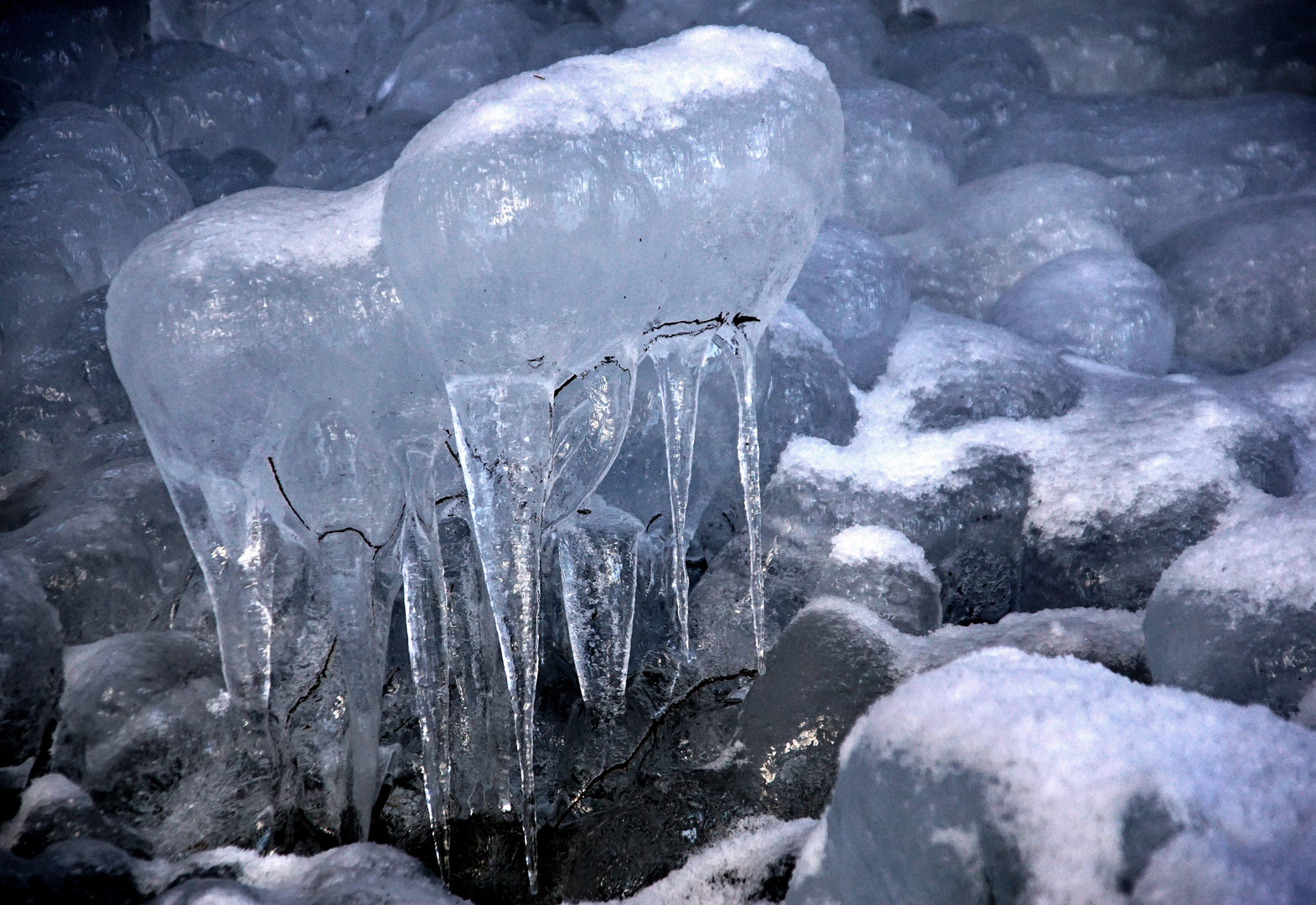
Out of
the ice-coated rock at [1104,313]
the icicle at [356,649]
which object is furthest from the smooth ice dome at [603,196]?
the ice-coated rock at [1104,313]

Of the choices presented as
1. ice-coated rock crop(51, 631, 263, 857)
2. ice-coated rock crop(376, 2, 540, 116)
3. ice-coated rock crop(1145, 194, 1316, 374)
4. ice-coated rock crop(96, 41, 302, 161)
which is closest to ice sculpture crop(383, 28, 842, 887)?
ice-coated rock crop(51, 631, 263, 857)

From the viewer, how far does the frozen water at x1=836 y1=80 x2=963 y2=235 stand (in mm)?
3033

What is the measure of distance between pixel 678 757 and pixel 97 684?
1.09 meters

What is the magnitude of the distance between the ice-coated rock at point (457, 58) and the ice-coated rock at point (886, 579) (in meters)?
2.13

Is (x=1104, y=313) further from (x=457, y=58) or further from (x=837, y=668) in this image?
(x=457, y=58)

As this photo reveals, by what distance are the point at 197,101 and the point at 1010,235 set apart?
2.65 meters

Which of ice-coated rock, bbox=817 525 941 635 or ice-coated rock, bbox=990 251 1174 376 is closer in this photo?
ice-coated rock, bbox=817 525 941 635

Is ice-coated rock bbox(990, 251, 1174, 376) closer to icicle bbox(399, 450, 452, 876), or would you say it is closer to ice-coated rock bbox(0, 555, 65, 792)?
icicle bbox(399, 450, 452, 876)

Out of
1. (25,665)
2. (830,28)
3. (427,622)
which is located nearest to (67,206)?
(25,665)

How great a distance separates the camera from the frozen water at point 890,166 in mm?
3033

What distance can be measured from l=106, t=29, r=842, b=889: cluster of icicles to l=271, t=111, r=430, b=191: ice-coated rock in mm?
1031

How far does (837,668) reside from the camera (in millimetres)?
1678

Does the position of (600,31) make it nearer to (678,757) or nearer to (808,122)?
(808,122)

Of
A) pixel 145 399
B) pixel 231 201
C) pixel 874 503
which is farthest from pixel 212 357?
pixel 874 503
